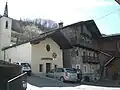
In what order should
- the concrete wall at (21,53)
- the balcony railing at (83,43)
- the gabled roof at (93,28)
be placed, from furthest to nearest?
the gabled roof at (93,28) → the balcony railing at (83,43) → the concrete wall at (21,53)

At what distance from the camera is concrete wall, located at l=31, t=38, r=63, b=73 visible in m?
42.3

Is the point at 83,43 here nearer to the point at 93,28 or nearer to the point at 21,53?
the point at 93,28

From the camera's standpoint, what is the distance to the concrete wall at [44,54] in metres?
42.3

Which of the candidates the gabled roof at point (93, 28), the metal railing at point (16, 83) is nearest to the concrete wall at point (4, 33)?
the gabled roof at point (93, 28)

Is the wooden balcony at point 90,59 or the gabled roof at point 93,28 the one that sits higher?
the gabled roof at point 93,28

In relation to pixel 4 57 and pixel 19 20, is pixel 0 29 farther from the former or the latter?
pixel 19 20

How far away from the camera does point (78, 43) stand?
5100 cm

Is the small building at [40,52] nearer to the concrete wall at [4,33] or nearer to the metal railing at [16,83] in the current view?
the concrete wall at [4,33]

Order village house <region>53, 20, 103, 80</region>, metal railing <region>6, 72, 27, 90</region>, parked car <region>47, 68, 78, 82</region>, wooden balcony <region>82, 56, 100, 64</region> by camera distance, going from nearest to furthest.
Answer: metal railing <region>6, 72, 27, 90</region>, parked car <region>47, 68, 78, 82</region>, village house <region>53, 20, 103, 80</region>, wooden balcony <region>82, 56, 100, 64</region>

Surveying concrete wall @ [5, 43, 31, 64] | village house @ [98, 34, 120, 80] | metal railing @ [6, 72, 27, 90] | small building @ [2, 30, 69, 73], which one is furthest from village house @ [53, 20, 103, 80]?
metal railing @ [6, 72, 27, 90]

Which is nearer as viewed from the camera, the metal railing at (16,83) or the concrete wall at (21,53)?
the metal railing at (16,83)

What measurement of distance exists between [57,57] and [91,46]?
1196 cm

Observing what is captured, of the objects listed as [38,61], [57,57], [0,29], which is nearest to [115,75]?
[57,57]

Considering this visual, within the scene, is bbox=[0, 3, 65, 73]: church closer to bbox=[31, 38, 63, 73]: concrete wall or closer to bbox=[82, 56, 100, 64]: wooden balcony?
bbox=[31, 38, 63, 73]: concrete wall
